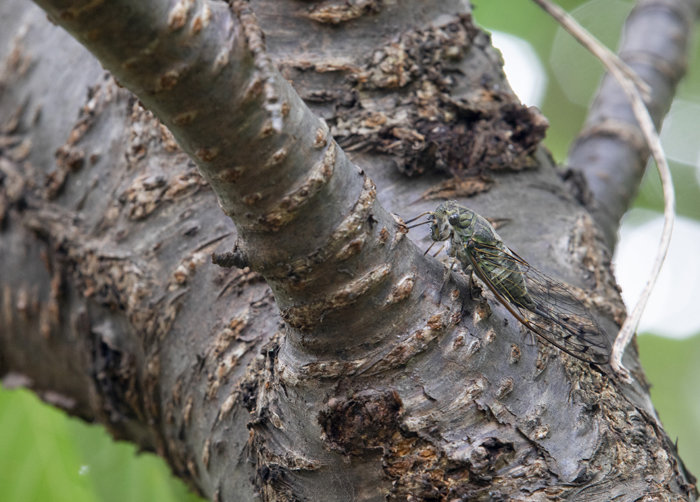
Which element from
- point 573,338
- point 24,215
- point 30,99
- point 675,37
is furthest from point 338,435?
point 675,37

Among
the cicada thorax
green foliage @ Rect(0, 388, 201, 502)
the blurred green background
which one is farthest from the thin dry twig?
green foliage @ Rect(0, 388, 201, 502)

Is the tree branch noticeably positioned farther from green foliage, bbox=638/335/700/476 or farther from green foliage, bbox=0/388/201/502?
green foliage, bbox=638/335/700/476

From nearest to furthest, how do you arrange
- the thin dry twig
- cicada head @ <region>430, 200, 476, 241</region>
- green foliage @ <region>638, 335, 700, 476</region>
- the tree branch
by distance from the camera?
the thin dry twig → cicada head @ <region>430, 200, 476, 241</region> → the tree branch → green foliage @ <region>638, 335, 700, 476</region>

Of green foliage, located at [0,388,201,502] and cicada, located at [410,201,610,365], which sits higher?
cicada, located at [410,201,610,365]

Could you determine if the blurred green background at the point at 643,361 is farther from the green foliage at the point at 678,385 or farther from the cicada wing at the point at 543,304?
the cicada wing at the point at 543,304

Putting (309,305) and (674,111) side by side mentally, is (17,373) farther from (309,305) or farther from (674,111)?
(674,111)

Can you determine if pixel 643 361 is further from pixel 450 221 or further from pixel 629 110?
pixel 450 221

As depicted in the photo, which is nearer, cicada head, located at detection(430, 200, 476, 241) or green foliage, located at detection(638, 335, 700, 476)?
cicada head, located at detection(430, 200, 476, 241)

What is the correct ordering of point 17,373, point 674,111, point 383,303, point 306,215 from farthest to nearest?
point 674,111, point 17,373, point 383,303, point 306,215
